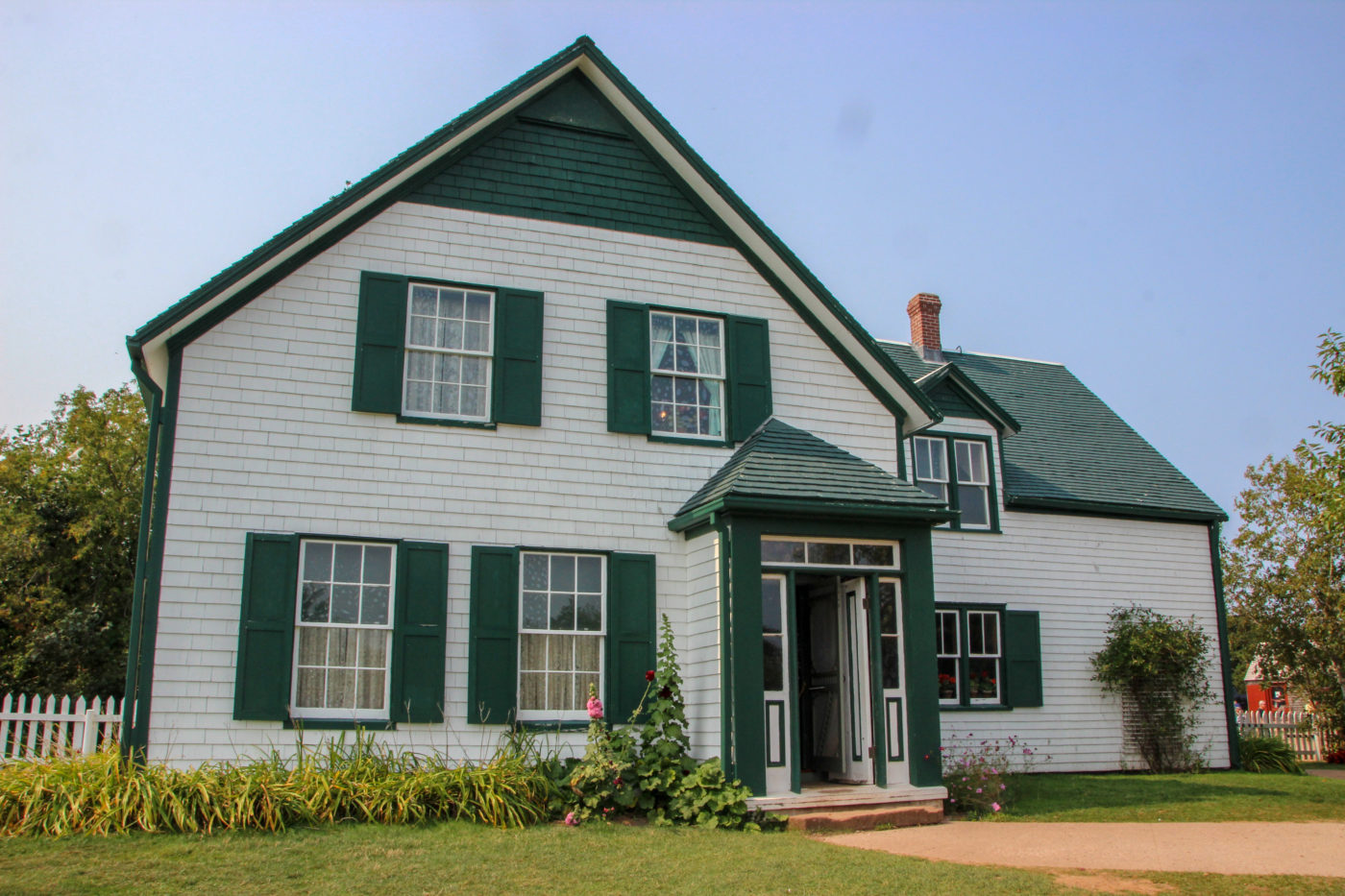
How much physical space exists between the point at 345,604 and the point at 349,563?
42cm

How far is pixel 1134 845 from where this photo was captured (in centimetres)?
902

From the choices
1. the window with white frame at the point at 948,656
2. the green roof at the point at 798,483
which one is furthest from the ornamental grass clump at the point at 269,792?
the window with white frame at the point at 948,656

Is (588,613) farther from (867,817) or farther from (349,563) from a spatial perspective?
(867,817)

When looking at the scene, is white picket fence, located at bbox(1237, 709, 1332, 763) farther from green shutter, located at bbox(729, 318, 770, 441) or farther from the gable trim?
green shutter, located at bbox(729, 318, 770, 441)

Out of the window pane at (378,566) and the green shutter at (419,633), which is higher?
the window pane at (378,566)

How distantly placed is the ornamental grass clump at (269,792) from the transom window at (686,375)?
4246 mm

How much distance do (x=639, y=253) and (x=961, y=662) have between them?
798 centimetres

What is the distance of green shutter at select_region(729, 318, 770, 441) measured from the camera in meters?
12.6

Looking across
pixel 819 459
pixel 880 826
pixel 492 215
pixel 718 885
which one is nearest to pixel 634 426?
pixel 819 459

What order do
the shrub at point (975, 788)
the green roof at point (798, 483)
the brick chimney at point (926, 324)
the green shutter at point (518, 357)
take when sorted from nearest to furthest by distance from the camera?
the green roof at point (798, 483), the shrub at point (975, 788), the green shutter at point (518, 357), the brick chimney at point (926, 324)

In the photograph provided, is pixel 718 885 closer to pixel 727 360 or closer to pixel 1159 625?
pixel 727 360

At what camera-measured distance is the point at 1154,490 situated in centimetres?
1808

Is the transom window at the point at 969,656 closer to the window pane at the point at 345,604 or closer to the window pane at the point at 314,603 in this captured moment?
the window pane at the point at 345,604

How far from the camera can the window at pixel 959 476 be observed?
16.6 meters
